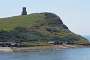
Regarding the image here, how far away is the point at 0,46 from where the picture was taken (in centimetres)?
19175

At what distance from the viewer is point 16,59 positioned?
141000 millimetres

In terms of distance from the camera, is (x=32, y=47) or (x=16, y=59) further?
(x=32, y=47)

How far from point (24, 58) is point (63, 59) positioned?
15597mm

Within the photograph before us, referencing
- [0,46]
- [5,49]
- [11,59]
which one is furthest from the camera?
[0,46]

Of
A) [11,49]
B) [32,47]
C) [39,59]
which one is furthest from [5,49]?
[39,59]

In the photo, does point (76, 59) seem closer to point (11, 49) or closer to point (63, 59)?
point (63, 59)

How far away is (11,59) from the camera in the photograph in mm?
139625

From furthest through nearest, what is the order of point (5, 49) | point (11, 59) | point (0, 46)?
point (0, 46), point (5, 49), point (11, 59)

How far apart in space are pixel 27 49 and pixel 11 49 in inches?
403

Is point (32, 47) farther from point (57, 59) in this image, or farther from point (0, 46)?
point (57, 59)

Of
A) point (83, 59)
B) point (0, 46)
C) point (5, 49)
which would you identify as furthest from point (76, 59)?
point (0, 46)

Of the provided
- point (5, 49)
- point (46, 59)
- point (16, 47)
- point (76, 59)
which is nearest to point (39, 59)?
point (46, 59)

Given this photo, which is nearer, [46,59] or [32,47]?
[46,59]

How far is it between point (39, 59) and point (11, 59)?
11516 mm
